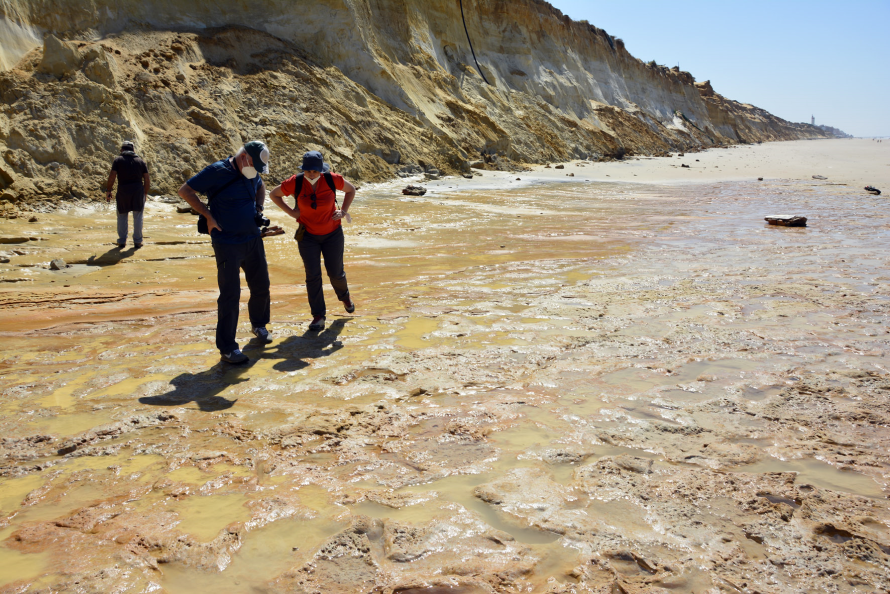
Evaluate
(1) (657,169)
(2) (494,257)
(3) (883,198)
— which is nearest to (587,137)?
(1) (657,169)

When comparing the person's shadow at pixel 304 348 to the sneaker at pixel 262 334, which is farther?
the sneaker at pixel 262 334

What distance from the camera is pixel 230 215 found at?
452 centimetres

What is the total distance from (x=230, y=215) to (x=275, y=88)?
13974 mm

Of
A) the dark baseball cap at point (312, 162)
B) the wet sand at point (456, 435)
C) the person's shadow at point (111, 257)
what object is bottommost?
the wet sand at point (456, 435)

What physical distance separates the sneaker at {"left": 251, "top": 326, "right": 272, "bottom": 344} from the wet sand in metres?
0.11

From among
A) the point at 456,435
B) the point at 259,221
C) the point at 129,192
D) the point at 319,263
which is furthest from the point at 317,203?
the point at 129,192

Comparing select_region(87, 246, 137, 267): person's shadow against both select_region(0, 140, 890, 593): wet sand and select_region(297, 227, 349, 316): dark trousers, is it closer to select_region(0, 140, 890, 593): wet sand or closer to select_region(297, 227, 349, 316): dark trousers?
select_region(0, 140, 890, 593): wet sand

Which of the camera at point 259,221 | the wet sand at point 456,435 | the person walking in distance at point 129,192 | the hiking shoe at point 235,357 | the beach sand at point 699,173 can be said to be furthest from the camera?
the beach sand at point 699,173

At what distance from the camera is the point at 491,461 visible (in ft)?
9.80

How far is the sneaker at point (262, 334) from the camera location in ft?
16.0

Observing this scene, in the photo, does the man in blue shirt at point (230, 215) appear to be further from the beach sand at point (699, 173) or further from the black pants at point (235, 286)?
the beach sand at point (699, 173)

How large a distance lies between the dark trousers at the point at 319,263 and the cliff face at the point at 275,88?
25.9 ft

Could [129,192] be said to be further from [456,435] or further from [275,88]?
[275,88]

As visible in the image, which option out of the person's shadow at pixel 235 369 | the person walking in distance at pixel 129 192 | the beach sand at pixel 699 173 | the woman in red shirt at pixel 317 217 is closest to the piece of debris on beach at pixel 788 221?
the beach sand at pixel 699 173
